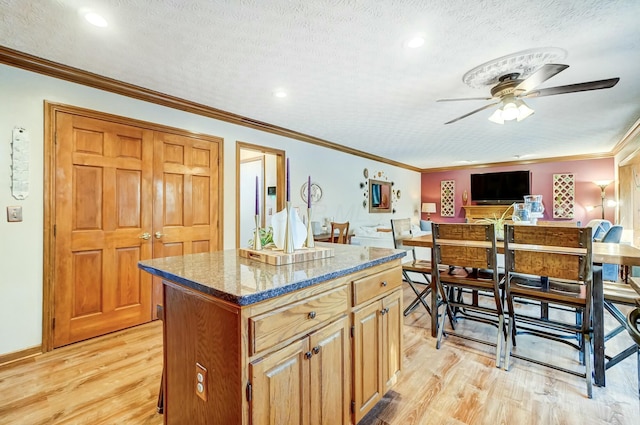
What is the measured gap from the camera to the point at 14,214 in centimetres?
223

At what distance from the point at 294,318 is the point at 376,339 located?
26.5 inches

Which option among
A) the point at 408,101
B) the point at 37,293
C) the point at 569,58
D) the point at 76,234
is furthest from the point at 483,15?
the point at 37,293

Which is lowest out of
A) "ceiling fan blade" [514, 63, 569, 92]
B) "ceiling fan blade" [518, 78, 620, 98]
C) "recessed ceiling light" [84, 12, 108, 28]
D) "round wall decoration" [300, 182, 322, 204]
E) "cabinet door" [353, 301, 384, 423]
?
"cabinet door" [353, 301, 384, 423]

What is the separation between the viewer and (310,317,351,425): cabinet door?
1.22m

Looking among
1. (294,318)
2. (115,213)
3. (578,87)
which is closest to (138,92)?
(115,213)

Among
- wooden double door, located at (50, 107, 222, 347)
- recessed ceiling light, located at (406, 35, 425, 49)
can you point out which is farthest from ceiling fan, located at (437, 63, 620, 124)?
wooden double door, located at (50, 107, 222, 347)

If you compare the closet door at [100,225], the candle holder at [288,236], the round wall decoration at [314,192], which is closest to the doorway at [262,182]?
the round wall decoration at [314,192]

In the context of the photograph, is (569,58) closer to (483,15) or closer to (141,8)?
(483,15)

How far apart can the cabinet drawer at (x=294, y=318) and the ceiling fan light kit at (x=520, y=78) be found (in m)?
2.15

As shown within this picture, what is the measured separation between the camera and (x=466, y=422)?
63.5 inches

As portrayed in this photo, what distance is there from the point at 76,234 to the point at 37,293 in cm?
52

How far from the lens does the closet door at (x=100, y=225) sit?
2453mm

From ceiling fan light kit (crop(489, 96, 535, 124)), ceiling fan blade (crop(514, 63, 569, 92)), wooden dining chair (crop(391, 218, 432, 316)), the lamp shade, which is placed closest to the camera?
ceiling fan blade (crop(514, 63, 569, 92))

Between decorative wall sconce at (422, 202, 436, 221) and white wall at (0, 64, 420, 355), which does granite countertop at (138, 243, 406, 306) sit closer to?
white wall at (0, 64, 420, 355)
